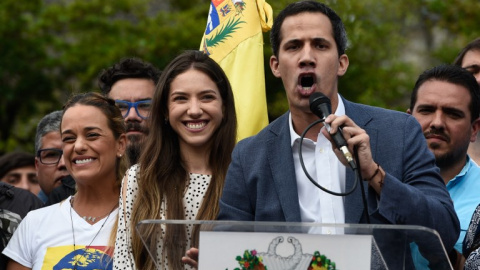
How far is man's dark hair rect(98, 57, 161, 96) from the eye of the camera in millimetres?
6676

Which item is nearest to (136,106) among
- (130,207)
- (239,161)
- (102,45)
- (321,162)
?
(130,207)

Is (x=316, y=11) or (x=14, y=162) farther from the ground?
(x=14, y=162)

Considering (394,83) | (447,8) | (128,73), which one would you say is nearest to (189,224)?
(128,73)

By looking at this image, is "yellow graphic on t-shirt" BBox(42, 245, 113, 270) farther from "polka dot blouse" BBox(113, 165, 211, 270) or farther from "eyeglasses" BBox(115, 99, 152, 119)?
"eyeglasses" BBox(115, 99, 152, 119)

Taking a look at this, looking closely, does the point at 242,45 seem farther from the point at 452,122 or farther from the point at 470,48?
the point at 470,48

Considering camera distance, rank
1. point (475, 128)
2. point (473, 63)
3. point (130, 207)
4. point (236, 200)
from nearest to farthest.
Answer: point (236, 200), point (130, 207), point (475, 128), point (473, 63)

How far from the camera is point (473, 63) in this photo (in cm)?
632

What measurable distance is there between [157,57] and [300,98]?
12.2 m

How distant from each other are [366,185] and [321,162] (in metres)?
0.34

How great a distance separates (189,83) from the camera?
525 cm

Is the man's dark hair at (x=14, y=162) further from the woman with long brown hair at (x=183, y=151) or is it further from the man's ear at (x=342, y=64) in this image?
the man's ear at (x=342, y=64)

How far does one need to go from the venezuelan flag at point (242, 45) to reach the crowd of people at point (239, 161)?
615 mm

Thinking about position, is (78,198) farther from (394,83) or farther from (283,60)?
(394,83)

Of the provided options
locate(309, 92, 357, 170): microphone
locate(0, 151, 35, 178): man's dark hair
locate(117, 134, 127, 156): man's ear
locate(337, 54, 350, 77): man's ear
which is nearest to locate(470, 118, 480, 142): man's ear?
locate(337, 54, 350, 77): man's ear
